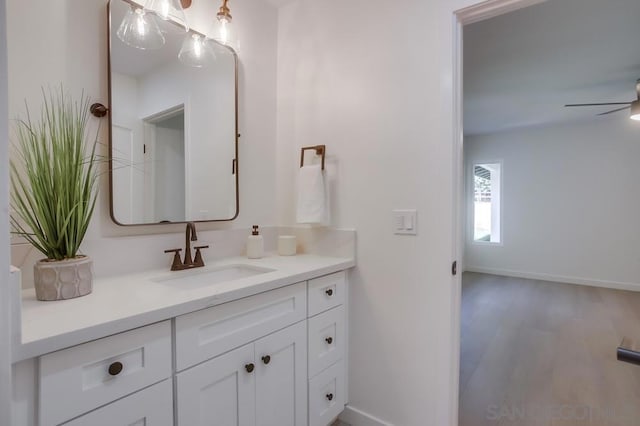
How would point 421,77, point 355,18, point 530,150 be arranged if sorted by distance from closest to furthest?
point 421,77, point 355,18, point 530,150

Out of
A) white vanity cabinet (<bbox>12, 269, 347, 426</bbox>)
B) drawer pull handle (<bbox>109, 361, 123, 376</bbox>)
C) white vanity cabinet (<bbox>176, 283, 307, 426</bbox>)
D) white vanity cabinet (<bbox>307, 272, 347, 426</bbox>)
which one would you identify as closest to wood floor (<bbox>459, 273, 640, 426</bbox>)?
white vanity cabinet (<bbox>307, 272, 347, 426</bbox>)

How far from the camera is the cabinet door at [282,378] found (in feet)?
3.81

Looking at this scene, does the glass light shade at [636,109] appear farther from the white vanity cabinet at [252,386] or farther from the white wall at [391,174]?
the white vanity cabinet at [252,386]

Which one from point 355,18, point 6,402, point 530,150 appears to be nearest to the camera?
point 6,402

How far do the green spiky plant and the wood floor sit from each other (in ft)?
6.76

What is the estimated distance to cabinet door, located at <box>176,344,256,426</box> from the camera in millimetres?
929

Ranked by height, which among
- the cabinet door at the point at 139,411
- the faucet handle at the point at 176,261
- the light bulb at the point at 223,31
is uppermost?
the light bulb at the point at 223,31

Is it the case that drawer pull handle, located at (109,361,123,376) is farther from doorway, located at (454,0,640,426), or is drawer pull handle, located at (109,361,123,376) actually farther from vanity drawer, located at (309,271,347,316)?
doorway, located at (454,0,640,426)

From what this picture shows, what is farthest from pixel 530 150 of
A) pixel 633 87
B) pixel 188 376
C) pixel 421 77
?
pixel 188 376

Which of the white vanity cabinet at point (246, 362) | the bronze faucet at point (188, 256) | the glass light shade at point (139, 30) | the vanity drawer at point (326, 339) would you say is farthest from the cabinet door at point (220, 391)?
the glass light shade at point (139, 30)

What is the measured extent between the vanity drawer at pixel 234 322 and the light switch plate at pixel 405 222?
1.77ft

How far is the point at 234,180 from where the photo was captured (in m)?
1.73

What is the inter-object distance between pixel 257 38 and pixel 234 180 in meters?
0.87

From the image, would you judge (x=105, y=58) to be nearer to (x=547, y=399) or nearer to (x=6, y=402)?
(x=6, y=402)
